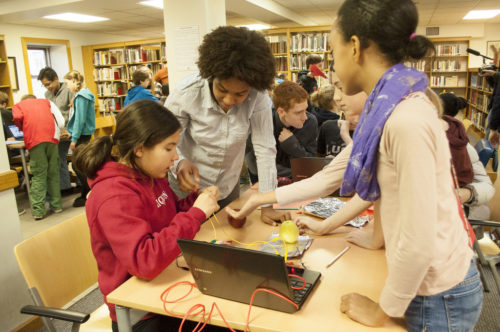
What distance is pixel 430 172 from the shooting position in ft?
2.32

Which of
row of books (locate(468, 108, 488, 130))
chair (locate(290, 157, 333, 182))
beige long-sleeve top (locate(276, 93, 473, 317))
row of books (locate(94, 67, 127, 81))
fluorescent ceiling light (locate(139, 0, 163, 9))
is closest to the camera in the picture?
beige long-sleeve top (locate(276, 93, 473, 317))

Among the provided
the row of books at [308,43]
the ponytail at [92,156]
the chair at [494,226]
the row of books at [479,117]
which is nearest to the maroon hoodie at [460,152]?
the chair at [494,226]

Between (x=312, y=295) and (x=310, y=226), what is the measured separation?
1.45 ft

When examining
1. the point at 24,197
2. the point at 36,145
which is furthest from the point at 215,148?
the point at 24,197

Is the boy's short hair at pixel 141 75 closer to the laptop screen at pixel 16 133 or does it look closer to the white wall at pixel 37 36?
the laptop screen at pixel 16 133

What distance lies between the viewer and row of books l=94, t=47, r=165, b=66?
822cm

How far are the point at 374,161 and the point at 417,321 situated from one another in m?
0.38

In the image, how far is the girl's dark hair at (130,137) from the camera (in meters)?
1.27

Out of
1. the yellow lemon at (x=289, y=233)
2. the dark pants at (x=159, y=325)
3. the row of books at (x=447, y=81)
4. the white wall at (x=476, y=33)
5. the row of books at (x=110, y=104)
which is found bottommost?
the dark pants at (x=159, y=325)

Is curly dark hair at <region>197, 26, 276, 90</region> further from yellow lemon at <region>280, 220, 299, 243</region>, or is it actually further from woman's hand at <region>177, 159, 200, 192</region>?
yellow lemon at <region>280, 220, 299, 243</region>

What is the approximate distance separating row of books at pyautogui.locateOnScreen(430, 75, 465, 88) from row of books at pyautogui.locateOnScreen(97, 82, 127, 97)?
776 centimetres

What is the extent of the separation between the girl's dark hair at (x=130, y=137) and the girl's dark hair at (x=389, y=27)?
72 centimetres

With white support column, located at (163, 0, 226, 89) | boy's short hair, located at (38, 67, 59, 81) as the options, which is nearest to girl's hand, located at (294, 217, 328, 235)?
white support column, located at (163, 0, 226, 89)

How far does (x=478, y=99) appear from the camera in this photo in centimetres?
851
